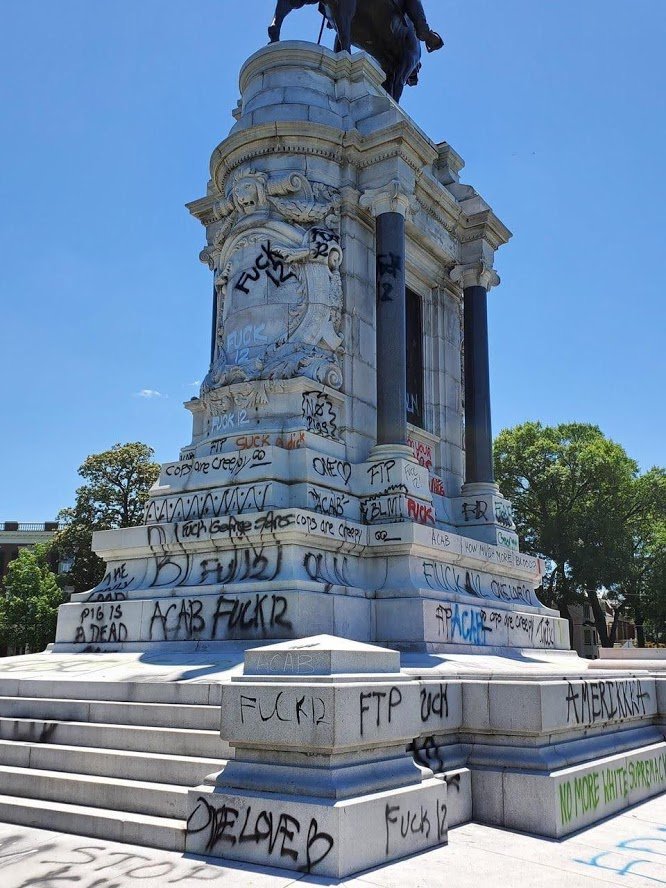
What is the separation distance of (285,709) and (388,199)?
12.1 metres

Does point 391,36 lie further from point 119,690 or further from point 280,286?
point 119,690

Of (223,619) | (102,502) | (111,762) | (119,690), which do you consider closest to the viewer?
(111,762)

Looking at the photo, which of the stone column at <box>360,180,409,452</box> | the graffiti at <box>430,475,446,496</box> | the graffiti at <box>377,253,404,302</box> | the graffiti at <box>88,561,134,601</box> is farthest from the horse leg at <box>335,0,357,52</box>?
the graffiti at <box>88,561,134,601</box>

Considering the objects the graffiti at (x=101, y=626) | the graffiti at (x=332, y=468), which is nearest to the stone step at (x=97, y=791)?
the graffiti at (x=101, y=626)

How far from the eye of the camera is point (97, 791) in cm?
725

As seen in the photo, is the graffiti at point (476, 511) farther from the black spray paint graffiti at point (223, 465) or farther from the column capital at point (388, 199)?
the column capital at point (388, 199)

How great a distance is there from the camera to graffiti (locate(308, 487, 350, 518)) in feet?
44.3

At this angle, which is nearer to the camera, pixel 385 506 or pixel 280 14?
pixel 385 506

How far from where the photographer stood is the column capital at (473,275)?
19.4 m

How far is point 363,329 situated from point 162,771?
34.4ft

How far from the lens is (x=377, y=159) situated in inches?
661

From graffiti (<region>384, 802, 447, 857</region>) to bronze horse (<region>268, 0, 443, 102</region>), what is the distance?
18886 mm

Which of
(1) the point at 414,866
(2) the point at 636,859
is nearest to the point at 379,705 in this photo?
(1) the point at 414,866

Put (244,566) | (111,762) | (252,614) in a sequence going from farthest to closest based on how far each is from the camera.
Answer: (244,566)
(252,614)
(111,762)
